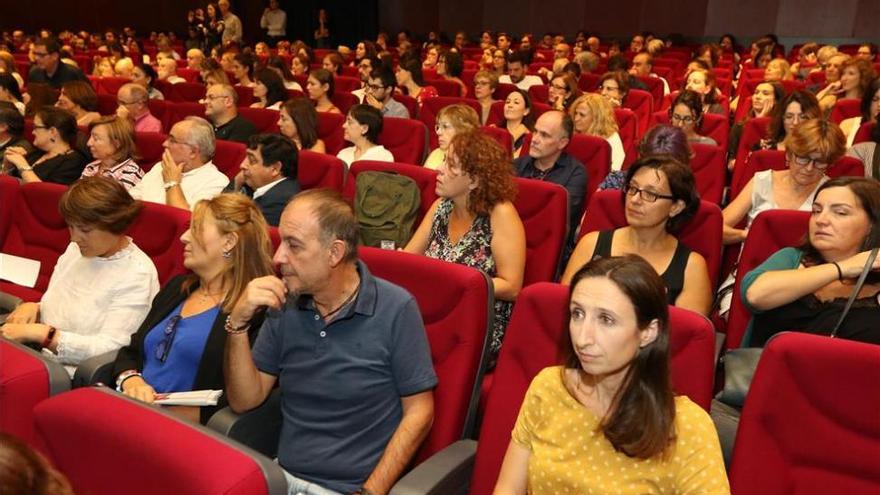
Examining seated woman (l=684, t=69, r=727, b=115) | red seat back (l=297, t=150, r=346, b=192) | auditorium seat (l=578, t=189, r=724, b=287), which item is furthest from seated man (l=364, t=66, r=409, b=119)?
auditorium seat (l=578, t=189, r=724, b=287)

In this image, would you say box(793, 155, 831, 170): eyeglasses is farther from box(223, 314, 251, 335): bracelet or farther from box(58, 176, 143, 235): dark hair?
box(58, 176, 143, 235): dark hair

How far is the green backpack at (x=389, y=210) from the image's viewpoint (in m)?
3.09

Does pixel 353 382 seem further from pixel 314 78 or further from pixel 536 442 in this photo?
pixel 314 78

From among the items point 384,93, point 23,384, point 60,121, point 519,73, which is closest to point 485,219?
point 23,384

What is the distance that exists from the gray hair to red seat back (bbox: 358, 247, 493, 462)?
2016 millimetres

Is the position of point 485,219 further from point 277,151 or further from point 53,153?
point 53,153

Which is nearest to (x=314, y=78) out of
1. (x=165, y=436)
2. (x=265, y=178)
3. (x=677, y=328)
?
(x=265, y=178)

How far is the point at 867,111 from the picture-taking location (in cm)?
453

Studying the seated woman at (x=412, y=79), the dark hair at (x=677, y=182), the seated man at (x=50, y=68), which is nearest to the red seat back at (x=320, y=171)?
the dark hair at (x=677, y=182)

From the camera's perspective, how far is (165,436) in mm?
1079

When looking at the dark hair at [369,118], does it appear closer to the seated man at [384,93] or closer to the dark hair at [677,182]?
the seated man at [384,93]

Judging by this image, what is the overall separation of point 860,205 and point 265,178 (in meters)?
2.26

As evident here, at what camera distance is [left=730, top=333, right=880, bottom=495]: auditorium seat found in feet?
4.78

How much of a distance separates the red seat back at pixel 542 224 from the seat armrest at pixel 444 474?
1137 millimetres
